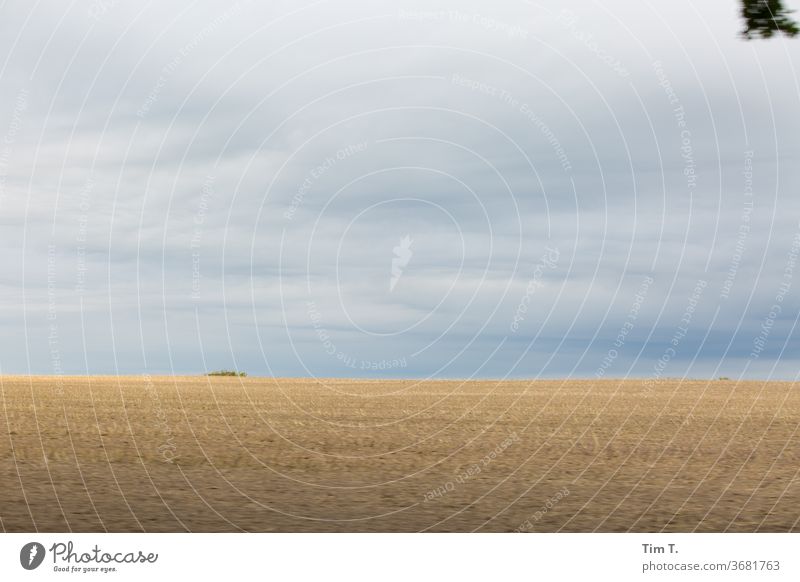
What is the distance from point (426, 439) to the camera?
34344 millimetres

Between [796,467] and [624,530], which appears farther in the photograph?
[796,467]

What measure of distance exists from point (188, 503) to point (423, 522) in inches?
212

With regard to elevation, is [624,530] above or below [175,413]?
below

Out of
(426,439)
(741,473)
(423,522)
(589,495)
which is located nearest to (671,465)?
(741,473)

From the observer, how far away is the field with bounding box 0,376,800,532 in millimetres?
18656

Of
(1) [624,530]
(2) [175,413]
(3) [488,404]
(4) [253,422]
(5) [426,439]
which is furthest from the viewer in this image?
(3) [488,404]

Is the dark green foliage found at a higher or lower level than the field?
higher

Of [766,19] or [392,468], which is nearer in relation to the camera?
[766,19]

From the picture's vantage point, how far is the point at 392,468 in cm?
2644

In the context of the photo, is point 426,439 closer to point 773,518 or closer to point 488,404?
point 773,518

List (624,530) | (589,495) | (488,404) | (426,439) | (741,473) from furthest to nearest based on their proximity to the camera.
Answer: (488,404), (426,439), (741,473), (589,495), (624,530)

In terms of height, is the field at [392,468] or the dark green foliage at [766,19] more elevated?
the dark green foliage at [766,19]

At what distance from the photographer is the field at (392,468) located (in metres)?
18.7

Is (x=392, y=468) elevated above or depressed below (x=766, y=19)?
below
